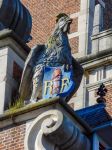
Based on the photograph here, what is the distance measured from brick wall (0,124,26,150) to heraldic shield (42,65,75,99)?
2.02 feet

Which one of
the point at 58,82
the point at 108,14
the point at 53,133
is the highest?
the point at 108,14

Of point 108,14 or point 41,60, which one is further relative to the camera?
point 108,14

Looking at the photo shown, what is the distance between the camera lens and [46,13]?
22938 mm

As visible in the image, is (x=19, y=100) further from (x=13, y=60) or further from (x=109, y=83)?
(x=109, y=83)

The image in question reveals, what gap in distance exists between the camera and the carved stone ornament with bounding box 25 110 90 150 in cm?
1348

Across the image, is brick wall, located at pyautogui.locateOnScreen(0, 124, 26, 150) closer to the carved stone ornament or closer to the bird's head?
the carved stone ornament

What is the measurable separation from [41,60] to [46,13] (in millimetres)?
8502

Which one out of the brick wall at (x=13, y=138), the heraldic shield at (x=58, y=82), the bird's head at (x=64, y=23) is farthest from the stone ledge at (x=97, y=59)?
the brick wall at (x=13, y=138)

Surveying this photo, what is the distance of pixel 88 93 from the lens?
65.9 feet

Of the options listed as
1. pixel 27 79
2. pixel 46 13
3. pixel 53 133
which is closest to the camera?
pixel 53 133

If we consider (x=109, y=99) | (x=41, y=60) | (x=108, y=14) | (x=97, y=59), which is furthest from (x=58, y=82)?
(x=108, y=14)

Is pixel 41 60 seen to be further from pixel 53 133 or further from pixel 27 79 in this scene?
pixel 53 133

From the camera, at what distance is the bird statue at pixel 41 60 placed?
47.0 ft

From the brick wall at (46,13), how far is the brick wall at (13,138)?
27.2 feet
